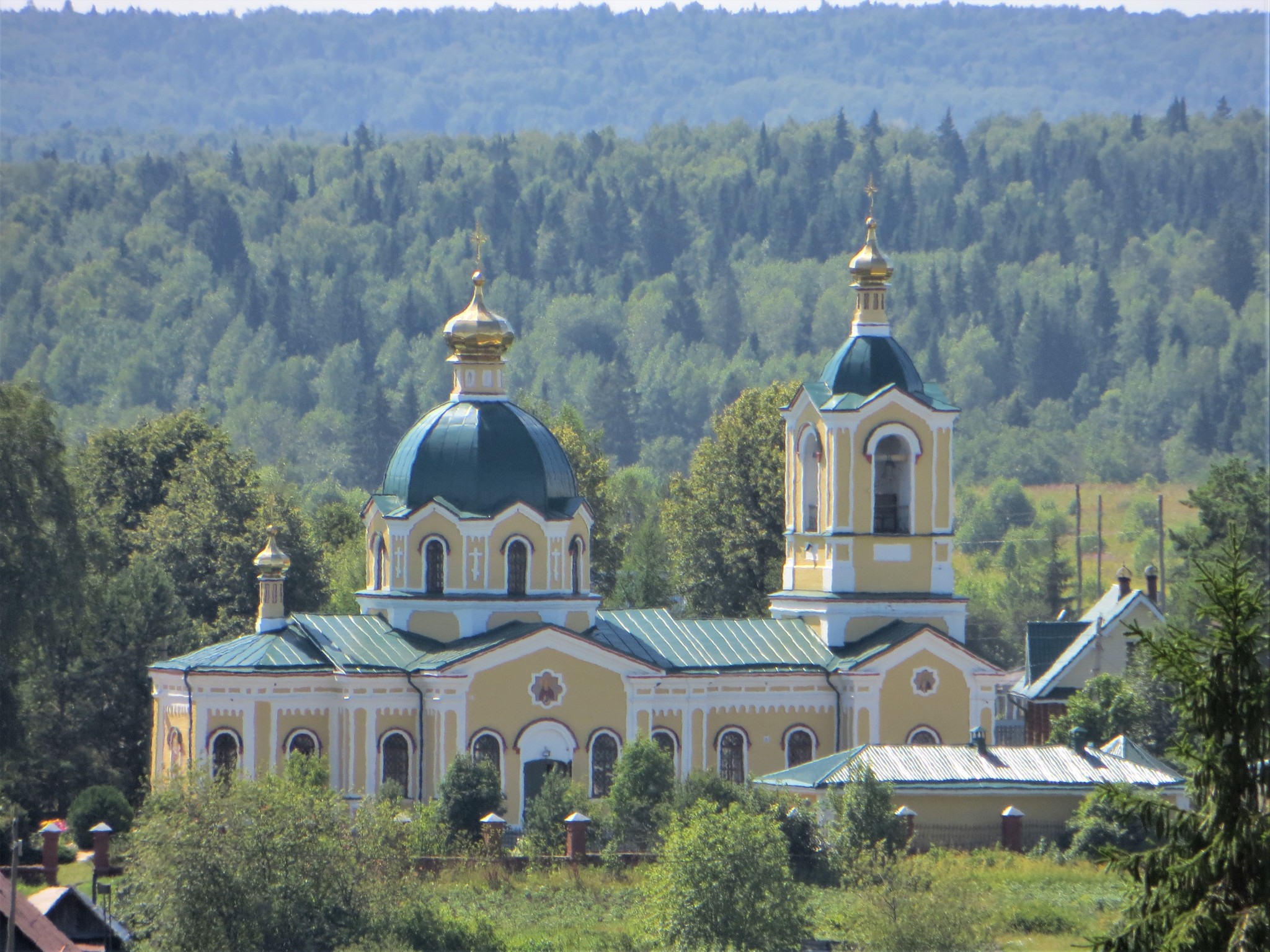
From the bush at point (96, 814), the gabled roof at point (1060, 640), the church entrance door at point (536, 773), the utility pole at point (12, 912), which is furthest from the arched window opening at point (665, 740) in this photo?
the utility pole at point (12, 912)

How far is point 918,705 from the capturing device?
39.2 m

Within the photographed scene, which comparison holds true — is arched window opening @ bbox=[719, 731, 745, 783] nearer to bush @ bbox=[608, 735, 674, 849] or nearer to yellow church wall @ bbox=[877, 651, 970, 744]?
yellow church wall @ bbox=[877, 651, 970, 744]

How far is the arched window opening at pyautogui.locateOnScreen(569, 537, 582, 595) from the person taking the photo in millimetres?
39250

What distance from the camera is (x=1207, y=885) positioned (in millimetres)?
15391

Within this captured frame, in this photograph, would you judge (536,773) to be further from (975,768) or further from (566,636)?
(975,768)

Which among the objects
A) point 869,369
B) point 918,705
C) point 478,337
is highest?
point 478,337

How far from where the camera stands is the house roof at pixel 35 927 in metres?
25.4

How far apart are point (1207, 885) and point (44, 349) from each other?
125523 millimetres

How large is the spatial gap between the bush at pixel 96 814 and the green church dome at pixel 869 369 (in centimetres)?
1178

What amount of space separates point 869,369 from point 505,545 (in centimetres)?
602

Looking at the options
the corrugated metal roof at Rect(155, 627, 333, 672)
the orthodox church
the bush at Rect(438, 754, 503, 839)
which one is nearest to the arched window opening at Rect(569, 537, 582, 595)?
the orthodox church

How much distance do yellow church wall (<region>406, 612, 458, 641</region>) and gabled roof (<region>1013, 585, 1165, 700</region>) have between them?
44.4 feet

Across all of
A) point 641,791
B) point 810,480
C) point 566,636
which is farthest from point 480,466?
point 641,791

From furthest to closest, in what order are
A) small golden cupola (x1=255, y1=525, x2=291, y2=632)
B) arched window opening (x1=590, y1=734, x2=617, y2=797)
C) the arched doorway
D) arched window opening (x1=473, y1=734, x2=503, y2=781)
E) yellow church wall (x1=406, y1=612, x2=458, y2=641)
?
yellow church wall (x1=406, y1=612, x2=458, y2=641)
small golden cupola (x1=255, y1=525, x2=291, y2=632)
arched window opening (x1=590, y1=734, x2=617, y2=797)
the arched doorway
arched window opening (x1=473, y1=734, x2=503, y2=781)
